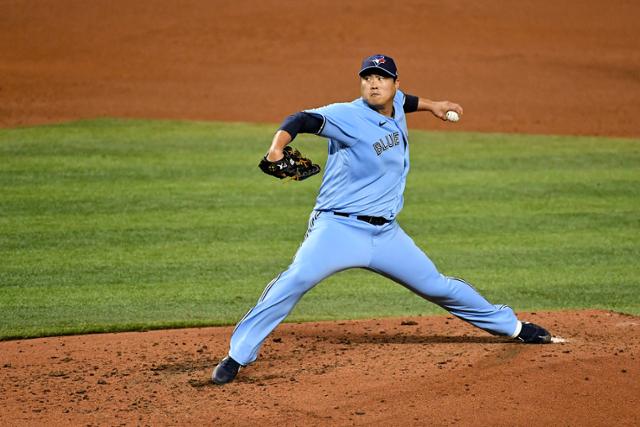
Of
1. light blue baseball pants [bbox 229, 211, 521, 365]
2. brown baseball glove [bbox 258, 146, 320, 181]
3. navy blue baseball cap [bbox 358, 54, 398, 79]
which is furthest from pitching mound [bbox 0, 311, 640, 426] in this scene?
navy blue baseball cap [bbox 358, 54, 398, 79]

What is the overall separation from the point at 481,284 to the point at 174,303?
2464 mm

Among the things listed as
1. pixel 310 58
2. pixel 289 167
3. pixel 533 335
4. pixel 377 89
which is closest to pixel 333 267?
pixel 289 167

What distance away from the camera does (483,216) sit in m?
10.1

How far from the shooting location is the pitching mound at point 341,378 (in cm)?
520

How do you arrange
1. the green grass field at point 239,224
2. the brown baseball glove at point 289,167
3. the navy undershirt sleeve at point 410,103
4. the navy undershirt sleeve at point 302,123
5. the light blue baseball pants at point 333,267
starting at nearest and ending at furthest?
the brown baseball glove at point 289,167 < the navy undershirt sleeve at point 302,123 < the light blue baseball pants at point 333,267 < the navy undershirt sleeve at point 410,103 < the green grass field at point 239,224

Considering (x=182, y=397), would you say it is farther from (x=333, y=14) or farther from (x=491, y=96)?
(x=333, y=14)

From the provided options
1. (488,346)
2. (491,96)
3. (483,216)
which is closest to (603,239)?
(483,216)

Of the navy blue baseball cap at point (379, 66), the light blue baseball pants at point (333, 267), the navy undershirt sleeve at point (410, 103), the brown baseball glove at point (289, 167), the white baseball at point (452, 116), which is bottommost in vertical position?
the light blue baseball pants at point (333, 267)

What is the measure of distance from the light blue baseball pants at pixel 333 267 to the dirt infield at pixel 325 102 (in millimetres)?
343

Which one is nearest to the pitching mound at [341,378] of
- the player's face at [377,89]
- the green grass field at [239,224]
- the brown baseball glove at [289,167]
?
the green grass field at [239,224]

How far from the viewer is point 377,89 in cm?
580

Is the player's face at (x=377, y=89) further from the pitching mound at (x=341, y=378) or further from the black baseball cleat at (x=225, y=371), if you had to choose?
the black baseball cleat at (x=225, y=371)

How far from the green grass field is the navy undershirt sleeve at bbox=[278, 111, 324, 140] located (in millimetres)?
2349

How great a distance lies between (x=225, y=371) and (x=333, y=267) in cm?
83
